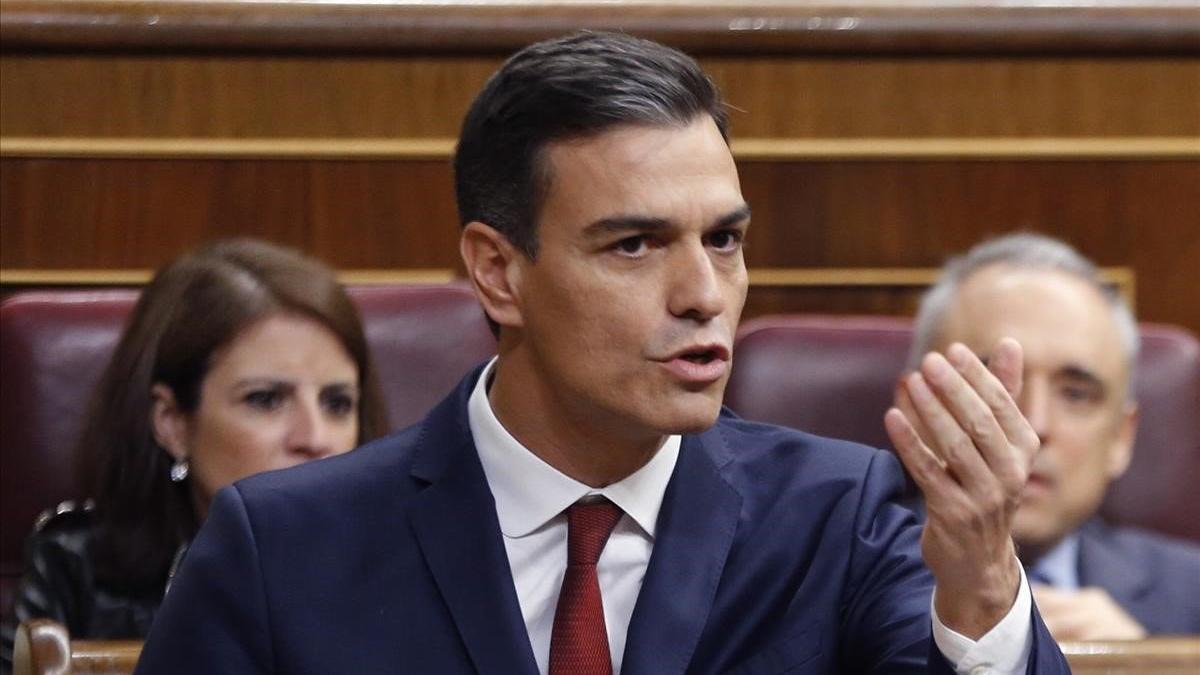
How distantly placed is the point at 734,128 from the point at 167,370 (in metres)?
0.55

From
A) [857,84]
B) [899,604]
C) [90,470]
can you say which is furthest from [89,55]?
[899,604]

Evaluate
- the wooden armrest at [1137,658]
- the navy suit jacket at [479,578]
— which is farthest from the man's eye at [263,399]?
the wooden armrest at [1137,658]

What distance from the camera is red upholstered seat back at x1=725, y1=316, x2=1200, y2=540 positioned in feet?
5.01

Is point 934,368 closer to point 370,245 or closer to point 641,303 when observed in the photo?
point 641,303

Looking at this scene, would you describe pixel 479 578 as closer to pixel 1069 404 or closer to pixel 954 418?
pixel 954 418

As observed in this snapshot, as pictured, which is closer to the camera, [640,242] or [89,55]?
[640,242]

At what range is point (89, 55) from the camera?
5.32 feet

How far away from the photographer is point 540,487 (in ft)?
3.10

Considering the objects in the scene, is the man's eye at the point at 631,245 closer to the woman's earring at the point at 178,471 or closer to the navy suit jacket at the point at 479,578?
the navy suit jacket at the point at 479,578

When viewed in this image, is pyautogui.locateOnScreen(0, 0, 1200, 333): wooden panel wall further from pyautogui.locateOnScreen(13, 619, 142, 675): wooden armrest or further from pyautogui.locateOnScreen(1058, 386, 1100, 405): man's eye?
pyautogui.locateOnScreen(13, 619, 142, 675): wooden armrest

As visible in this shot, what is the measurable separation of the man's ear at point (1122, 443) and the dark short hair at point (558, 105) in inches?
25.3

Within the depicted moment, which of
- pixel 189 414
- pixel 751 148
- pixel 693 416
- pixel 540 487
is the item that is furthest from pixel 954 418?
pixel 751 148

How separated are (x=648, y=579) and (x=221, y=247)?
2.28 ft

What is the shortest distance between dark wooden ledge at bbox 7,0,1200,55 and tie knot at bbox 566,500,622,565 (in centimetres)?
74
